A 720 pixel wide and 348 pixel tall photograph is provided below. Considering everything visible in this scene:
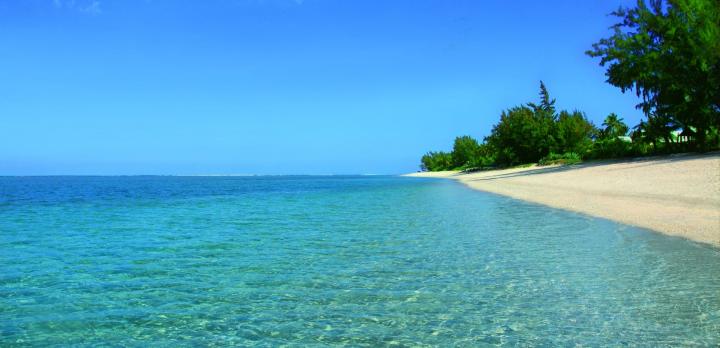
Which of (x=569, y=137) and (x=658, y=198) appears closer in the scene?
(x=658, y=198)

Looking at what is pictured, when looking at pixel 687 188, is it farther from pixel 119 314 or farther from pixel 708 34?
pixel 119 314

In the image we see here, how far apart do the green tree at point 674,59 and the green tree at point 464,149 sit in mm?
66850

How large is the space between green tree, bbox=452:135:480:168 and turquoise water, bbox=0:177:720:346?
10230 centimetres

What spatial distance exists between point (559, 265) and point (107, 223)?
1745cm

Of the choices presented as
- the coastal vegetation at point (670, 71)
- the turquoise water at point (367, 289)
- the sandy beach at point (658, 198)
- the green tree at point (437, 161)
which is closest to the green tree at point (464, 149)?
the green tree at point (437, 161)

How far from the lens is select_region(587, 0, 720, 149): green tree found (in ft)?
117

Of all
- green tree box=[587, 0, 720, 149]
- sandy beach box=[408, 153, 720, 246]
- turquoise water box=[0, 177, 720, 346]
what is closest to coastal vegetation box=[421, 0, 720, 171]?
green tree box=[587, 0, 720, 149]

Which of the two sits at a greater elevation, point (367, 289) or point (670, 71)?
point (670, 71)

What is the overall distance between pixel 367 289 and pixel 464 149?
11293 centimetres

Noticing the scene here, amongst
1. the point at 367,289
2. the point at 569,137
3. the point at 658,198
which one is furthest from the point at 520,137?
the point at 367,289

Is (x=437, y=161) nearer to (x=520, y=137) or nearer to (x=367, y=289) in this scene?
(x=520, y=137)

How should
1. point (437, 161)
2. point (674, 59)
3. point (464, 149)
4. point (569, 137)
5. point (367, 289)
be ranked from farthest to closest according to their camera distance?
point (437, 161) < point (464, 149) < point (569, 137) < point (674, 59) < point (367, 289)

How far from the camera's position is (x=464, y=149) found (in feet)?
385

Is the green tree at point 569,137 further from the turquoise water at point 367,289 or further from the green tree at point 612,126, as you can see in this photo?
the turquoise water at point 367,289
